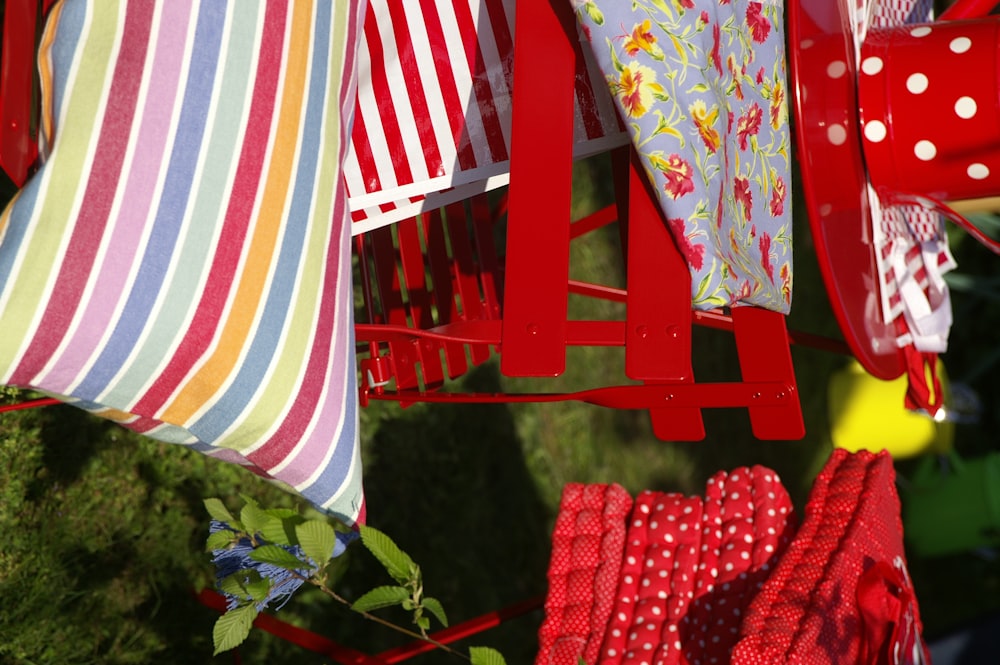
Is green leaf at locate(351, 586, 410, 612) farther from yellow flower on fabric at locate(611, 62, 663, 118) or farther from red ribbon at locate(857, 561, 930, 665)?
red ribbon at locate(857, 561, 930, 665)

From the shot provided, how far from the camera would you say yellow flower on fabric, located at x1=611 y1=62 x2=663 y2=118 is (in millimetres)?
995

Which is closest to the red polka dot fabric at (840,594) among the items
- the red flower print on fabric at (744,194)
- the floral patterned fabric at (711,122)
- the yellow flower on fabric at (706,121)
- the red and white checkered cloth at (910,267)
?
the red and white checkered cloth at (910,267)

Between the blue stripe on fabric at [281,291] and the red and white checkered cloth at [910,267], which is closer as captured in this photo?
the blue stripe on fabric at [281,291]

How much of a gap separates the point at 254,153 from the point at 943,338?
1134 millimetres

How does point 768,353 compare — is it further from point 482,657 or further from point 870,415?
point 870,415

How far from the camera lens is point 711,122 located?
1.06 meters

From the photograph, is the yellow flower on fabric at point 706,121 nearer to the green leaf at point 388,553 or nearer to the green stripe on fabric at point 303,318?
the green stripe on fabric at point 303,318

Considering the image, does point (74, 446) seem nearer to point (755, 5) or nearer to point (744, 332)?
point (744, 332)

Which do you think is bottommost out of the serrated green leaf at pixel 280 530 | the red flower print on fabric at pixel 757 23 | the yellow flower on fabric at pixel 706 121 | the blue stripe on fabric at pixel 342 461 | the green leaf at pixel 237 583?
the green leaf at pixel 237 583

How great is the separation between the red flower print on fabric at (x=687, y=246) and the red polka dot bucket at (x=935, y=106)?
0.46 m

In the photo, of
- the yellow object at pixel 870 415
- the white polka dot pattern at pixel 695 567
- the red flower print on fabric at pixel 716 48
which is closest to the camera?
the red flower print on fabric at pixel 716 48

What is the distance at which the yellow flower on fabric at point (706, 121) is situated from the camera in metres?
1.04

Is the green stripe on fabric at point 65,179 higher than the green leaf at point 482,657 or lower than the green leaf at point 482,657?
higher

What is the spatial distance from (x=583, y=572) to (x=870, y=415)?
1307mm
